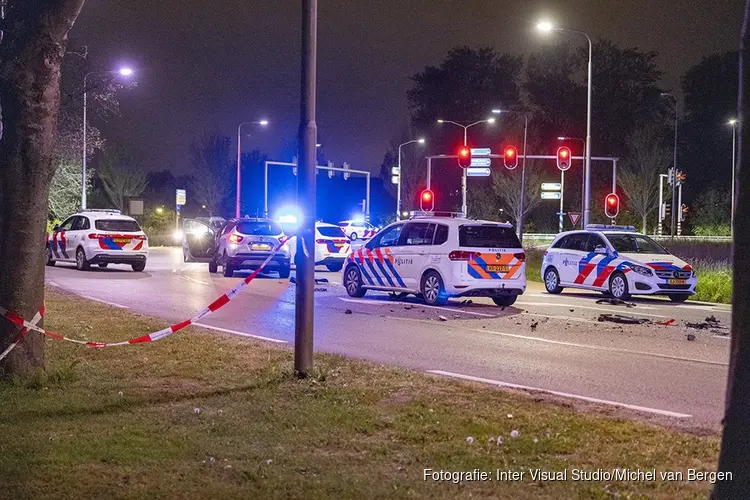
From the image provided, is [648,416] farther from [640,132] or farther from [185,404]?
[640,132]

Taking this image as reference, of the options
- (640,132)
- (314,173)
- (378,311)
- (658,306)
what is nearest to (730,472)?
(314,173)

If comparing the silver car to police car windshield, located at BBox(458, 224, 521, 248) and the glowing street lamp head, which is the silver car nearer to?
police car windshield, located at BBox(458, 224, 521, 248)

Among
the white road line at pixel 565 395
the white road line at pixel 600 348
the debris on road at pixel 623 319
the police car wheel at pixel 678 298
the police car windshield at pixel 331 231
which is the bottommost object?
the white road line at pixel 565 395

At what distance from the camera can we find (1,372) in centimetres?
877

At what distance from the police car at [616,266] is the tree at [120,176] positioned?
6583 centimetres

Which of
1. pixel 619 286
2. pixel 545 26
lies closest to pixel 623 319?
pixel 619 286

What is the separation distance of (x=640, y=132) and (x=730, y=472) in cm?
6436

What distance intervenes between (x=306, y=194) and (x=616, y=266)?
13239 millimetres

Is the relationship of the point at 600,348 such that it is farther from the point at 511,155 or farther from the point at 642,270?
the point at 511,155

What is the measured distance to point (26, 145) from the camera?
8.77m

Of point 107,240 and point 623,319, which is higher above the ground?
point 107,240

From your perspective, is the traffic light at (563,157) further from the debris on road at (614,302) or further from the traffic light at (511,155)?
the debris on road at (614,302)

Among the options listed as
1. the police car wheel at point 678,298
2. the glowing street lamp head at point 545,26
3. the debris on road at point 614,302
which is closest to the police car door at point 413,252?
the debris on road at point 614,302

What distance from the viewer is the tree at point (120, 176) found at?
82.9m
